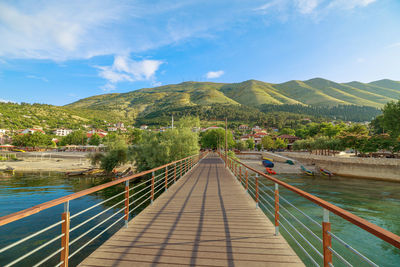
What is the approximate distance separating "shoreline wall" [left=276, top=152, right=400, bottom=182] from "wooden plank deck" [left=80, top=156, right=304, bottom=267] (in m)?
28.7

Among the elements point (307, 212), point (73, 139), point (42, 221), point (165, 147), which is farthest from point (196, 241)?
point (73, 139)

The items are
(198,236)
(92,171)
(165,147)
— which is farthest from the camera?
(92,171)

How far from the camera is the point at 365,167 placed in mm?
25922

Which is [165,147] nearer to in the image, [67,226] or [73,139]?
[67,226]

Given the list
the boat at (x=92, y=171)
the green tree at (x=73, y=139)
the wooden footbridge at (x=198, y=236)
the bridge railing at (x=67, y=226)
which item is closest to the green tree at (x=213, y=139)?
the boat at (x=92, y=171)

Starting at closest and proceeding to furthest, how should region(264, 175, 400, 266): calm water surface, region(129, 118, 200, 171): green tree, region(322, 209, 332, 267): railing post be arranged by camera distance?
1. region(322, 209, 332, 267): railing post
2. region(264, 175, 400, 266): calm water surface
3. region(129, 118, 200, 171): green tree

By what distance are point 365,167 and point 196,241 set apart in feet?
104

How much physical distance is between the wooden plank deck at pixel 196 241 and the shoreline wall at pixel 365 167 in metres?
28.7

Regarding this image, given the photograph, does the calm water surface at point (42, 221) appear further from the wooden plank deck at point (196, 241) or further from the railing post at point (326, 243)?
the railing post at point (326, 243)

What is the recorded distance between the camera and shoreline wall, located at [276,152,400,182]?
23856mm

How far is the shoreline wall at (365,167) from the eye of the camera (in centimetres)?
2386

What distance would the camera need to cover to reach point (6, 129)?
94562 millimetres

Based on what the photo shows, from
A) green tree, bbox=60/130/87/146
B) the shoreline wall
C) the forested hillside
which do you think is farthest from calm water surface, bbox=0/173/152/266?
the forested hillside

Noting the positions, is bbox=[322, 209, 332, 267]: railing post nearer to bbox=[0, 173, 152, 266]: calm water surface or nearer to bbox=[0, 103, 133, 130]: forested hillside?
bbox=[0, 173, 152, 266]: calm water surface
